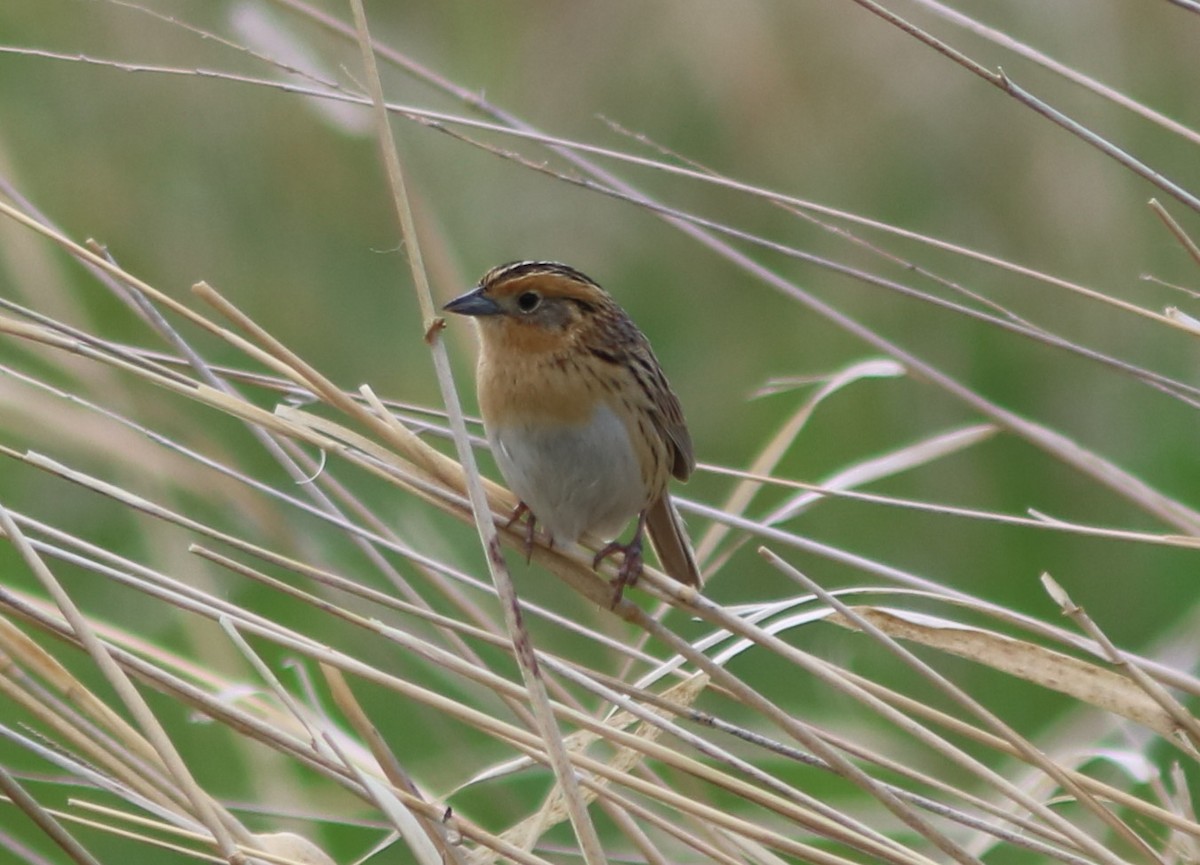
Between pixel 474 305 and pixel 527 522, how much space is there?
0.43m

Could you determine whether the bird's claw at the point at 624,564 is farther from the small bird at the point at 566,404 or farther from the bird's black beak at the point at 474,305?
the bird's black beak at the point at 474,305

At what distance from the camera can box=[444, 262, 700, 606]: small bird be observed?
11.5 feet

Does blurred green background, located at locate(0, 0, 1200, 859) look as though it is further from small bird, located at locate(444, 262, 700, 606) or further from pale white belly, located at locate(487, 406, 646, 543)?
pale white belly, located at locate(487, 406, 646, 543)

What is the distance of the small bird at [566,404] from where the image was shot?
3.50 meters

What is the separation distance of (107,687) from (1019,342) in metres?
3.27

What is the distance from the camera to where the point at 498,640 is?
106 inches

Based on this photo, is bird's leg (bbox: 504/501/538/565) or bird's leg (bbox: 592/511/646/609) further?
bird's leg (bbox: 504/501/538/565)

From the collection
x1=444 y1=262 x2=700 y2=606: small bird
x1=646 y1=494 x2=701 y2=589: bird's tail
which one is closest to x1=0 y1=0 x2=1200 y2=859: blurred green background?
x1=646 y1=494 x2=701 y2=589: bird's tail

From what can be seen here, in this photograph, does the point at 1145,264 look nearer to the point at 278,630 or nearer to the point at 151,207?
the point at 151,207

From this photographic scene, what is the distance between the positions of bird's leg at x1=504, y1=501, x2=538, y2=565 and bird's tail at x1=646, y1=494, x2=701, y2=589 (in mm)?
391

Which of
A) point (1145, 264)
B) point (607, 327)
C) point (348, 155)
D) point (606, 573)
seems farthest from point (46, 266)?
point (1145, 264)

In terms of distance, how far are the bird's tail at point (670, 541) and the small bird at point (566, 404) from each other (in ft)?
0.23

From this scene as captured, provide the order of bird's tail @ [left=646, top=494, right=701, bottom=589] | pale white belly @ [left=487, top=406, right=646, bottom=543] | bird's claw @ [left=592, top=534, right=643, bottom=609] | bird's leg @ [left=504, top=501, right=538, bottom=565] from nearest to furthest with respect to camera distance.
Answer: bird's claw @ [left=592, top=534, right=643, bottom=609], bird's leg @ [left=504, top=501, right=538, bottom=565], pale white belly @ [left=487, top=406, right=646, bottom=543], bird's tail @ [left=646, top=494, right=701, bottom=589]

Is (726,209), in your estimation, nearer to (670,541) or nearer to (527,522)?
(670,541)
